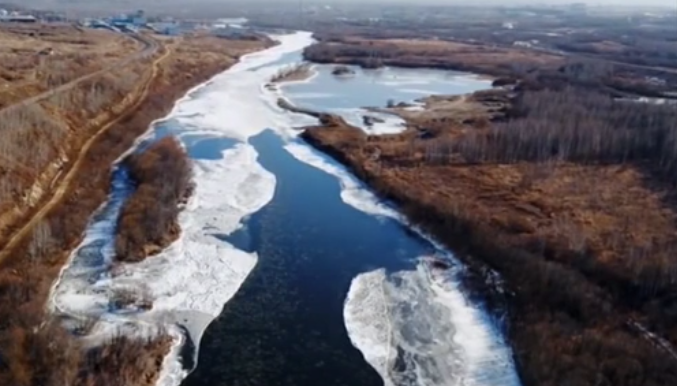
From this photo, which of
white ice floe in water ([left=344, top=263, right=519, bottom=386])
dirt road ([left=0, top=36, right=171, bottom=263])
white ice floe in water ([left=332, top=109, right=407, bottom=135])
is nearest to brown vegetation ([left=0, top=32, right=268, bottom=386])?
dirt road ([left=0, top=36, right=171, bottom=263])

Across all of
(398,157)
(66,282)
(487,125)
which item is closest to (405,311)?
(66,282)

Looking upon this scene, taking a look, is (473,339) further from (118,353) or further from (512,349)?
(118,353)

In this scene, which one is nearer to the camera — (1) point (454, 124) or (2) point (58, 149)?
(2) point (58, 149)

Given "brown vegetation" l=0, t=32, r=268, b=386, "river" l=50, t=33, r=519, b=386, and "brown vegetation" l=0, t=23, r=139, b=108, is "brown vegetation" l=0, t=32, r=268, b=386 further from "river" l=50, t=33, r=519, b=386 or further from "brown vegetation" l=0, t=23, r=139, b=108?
"brown vegetation" l=0, t=23, r=139, b=108

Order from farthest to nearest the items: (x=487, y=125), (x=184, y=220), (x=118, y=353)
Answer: (x=487, y=125) → (x=184, y=220) → (x=118, y=353)

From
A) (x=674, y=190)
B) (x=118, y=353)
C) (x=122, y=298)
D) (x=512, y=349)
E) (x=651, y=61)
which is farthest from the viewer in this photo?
(x=651, y=61)

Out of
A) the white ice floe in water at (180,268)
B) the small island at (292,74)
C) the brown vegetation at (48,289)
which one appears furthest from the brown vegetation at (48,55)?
the small island at (292,74)
